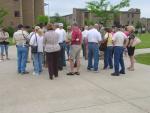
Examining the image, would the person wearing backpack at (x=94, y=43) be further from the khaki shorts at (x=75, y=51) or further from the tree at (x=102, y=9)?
the tree at (x=102, y=9)

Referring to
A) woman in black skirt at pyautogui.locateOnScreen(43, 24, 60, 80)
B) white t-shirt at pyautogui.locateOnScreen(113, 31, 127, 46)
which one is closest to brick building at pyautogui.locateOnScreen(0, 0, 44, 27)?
white t-shirt at pyautogui.locateOnScreen(113, 31, 127, 46)

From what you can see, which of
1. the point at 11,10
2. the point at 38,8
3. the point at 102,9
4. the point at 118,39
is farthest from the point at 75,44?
the point at 38,8

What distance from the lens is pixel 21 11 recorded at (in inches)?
3302

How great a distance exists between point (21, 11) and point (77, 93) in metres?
76.6

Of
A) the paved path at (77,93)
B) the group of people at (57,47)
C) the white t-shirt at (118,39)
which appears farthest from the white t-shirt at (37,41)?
the white t-shirt at (118,39)

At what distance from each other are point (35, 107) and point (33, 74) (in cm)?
488

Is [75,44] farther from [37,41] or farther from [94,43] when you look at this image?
[37,41]

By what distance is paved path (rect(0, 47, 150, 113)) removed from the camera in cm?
775

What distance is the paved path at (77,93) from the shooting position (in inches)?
305

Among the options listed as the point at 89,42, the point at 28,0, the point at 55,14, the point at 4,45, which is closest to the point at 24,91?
the point at 89,42

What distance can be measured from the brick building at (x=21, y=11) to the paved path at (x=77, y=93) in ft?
233

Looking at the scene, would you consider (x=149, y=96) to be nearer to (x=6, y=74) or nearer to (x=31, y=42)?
(x=31, y=42)

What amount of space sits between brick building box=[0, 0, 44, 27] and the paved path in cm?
7110

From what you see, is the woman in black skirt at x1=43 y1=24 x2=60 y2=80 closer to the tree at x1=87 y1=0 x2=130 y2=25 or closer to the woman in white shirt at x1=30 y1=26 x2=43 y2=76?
the woman in white shirt at x1=30 y1=26 x2=43 y2=76
